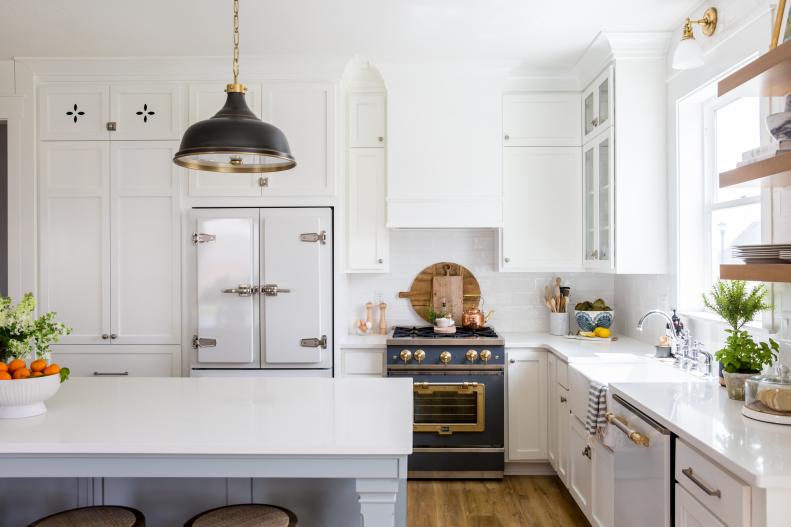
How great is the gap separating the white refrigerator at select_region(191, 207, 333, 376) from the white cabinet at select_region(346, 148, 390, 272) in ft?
1.05

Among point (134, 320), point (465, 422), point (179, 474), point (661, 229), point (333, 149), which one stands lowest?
point (465, 422)

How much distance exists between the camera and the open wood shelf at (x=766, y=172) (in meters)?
1.87

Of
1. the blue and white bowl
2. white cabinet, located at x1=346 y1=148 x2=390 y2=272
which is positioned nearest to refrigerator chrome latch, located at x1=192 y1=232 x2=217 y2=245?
white cabinet, located at x1=346 y1=148 x2=390 y2=272

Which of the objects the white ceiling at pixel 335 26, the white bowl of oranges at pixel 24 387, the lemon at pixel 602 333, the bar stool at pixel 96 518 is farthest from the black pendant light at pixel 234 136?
the lemon at pixel 602 333

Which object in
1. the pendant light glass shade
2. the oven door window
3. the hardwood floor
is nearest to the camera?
the pendant light glass shade

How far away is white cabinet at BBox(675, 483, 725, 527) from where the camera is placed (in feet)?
5.57

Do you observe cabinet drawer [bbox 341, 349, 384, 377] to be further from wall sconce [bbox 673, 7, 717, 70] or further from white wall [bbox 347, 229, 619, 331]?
wall sconce [bbox 673, 7, 717, 70]

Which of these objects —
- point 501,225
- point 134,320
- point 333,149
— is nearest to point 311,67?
point 333,149

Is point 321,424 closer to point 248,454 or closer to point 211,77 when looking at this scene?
point 248,454

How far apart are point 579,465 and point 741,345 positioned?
120cm

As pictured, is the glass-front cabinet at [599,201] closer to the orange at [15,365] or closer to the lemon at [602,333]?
the lemon at [602,333]

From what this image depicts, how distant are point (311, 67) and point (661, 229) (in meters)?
2.33

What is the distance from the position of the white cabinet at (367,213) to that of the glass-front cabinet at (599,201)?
4.34ft

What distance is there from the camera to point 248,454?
181 cm
